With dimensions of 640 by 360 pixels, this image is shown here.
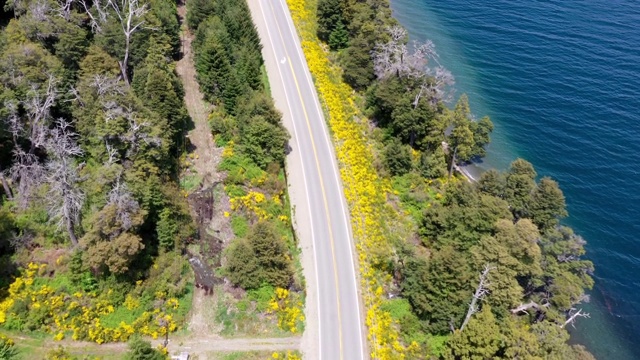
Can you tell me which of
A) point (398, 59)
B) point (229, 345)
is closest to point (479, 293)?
point (229, 345)

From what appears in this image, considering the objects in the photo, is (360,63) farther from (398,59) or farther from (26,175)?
(26,175)

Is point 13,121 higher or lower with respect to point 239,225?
higher

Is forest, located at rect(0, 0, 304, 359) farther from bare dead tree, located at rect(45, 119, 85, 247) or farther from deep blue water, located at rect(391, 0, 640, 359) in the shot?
deep blue water, located at rect(391, 0, 640, 359)

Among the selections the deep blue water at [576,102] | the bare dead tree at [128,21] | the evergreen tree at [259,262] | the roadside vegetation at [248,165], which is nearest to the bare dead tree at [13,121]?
the bare dead tree at [128,21]

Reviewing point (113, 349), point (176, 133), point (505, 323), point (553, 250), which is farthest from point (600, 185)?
point (113, 349)

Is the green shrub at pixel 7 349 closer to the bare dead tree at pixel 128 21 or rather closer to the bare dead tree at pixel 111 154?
the bare dead tree at pixel 111 154

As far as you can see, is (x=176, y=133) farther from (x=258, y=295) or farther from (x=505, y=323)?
(x=505, y=323)

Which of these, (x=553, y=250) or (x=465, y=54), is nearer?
(x=553, y=250)
